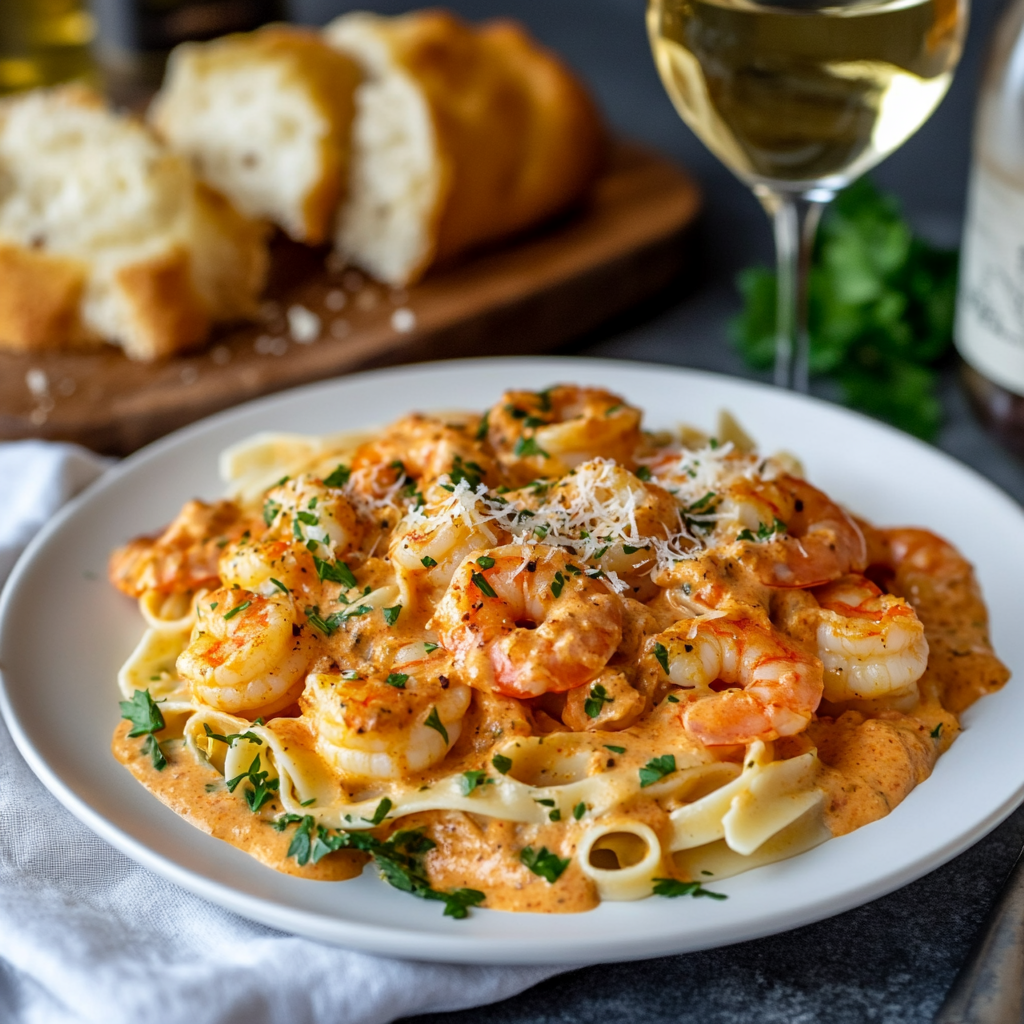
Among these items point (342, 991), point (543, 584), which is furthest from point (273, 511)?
point (342, 991)

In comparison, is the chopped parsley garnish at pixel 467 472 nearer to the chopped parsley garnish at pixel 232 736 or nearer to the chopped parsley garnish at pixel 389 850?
the chopped parsley garnish at pixel 232 736

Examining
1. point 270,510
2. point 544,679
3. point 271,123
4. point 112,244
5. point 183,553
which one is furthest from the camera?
point 271,123

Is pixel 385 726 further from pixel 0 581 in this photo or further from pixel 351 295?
pixel 351 295

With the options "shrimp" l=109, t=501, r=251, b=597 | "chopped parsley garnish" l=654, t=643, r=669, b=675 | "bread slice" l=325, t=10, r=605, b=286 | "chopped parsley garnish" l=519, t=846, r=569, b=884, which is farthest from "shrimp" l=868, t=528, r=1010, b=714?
"bread slice" l=325, t=10, r=605, b=286

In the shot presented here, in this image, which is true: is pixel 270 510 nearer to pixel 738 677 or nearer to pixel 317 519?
pixel 317 519

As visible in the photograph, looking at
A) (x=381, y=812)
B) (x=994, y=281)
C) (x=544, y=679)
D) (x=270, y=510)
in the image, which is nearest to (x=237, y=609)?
(x=270, y=510)
